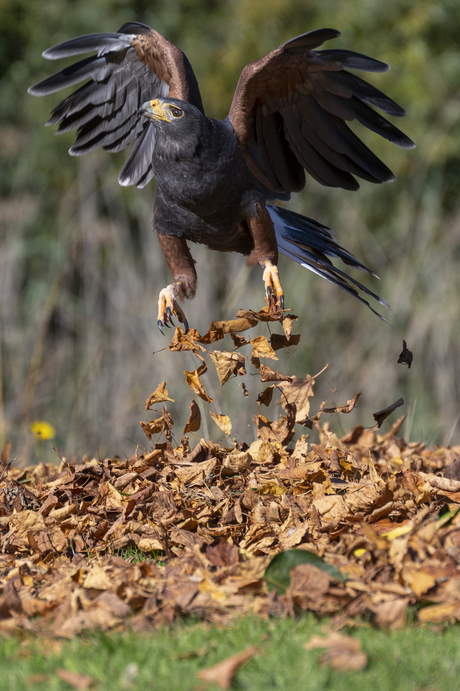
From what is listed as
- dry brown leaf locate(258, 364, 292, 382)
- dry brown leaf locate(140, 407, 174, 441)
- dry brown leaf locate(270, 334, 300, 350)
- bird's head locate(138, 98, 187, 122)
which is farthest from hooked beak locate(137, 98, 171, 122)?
dry brown leaf locate(140, 407, 174, 441)

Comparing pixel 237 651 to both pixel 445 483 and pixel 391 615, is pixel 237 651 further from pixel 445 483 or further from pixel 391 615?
pixel 445 483

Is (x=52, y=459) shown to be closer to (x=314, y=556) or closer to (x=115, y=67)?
(x=115, y=67)

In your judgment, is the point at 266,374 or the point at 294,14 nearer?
the point at 266,374

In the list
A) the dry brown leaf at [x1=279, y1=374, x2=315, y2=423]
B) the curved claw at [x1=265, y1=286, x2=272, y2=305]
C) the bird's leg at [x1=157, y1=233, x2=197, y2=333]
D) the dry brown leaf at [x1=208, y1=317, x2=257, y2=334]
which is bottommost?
A: the dry brown leaf at [x1=279, y1=374, x2=315, y2=423]

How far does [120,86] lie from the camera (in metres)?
3.86

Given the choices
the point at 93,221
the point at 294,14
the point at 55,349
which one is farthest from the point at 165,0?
the point at 55,349

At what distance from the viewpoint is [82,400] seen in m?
5.78

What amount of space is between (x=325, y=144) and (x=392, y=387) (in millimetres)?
3498

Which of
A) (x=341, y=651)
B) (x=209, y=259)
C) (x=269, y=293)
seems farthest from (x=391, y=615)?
(x=209, y=259)

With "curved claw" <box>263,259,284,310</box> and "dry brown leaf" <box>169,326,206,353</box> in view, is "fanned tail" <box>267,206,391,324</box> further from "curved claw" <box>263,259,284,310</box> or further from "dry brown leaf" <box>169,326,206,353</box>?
"dry brown leaf" <box>169,326,206,353</box>

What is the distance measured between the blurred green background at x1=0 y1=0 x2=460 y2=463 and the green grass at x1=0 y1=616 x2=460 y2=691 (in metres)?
2.12

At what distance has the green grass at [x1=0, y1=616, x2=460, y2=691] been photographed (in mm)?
1518

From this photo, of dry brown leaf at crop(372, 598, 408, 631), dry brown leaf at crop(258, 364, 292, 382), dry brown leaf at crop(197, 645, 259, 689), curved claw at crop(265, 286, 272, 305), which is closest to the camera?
dry brown leaf at crop(197, 645, 259, 689)

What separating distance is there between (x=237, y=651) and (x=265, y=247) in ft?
7.36
